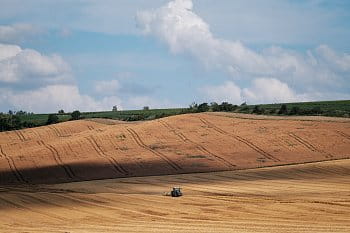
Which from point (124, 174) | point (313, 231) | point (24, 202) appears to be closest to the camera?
point (313, 231)

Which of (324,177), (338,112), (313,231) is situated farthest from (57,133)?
(313,231)

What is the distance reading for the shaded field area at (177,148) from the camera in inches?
2046

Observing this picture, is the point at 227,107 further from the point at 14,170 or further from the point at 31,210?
the point at 31,210

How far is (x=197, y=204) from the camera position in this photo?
3111 cm

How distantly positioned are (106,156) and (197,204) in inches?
1072

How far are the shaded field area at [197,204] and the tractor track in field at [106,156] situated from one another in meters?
3.69

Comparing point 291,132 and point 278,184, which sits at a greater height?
point 291,132

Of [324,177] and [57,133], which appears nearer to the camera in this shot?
[324,177]

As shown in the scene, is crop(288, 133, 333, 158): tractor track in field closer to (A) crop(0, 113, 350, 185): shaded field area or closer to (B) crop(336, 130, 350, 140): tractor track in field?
(A) crop(0, 113, 350, 185): shaded field area

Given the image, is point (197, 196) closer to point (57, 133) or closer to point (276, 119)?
point (276, 119)

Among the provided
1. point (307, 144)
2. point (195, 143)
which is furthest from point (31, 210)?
point (307, 144)

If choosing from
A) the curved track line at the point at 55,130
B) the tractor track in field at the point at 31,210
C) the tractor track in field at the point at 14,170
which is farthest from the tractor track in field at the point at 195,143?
the tractor track in field at the point at 31,210

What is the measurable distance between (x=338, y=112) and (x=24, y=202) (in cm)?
4789

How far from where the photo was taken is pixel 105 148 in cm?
6072
